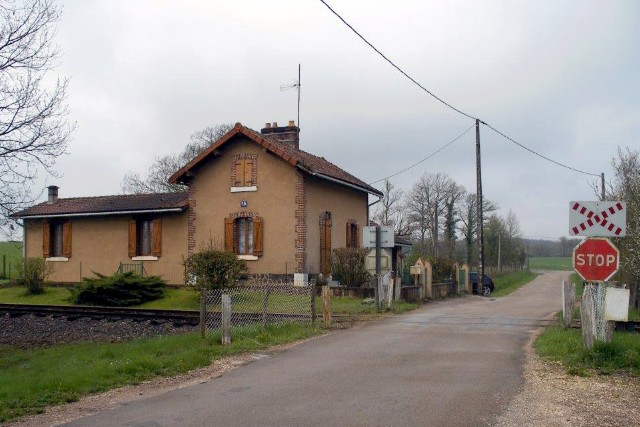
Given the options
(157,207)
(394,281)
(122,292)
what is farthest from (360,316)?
(157,207)

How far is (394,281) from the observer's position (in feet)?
77.9

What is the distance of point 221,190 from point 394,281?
9.58 metres

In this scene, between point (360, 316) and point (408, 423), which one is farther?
point (360, 316)

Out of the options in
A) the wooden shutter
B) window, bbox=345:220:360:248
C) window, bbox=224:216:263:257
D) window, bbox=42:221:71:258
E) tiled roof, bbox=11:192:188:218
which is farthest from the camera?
window, bbox=42:221:71:258

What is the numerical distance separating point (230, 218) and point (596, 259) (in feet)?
66.0

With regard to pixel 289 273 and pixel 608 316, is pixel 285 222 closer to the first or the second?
pixel 289 273

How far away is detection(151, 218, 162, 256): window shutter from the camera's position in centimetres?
3123

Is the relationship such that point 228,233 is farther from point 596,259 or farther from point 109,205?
point 596,259

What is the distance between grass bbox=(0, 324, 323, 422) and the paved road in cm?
92

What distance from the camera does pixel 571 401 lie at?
851cm

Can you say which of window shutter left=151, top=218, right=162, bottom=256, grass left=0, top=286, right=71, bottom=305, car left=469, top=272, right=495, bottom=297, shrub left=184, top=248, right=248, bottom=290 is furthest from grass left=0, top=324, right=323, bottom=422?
car left=469, top=272, right=495, bottom=297

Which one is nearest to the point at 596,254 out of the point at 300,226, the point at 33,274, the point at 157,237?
the point at 300,226

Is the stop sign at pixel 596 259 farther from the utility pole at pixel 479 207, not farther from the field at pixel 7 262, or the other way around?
the field at pixel 7 262

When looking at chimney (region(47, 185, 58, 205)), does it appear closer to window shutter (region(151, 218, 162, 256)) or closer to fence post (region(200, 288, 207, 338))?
window shutter (region(151, 218, 162, 256))
